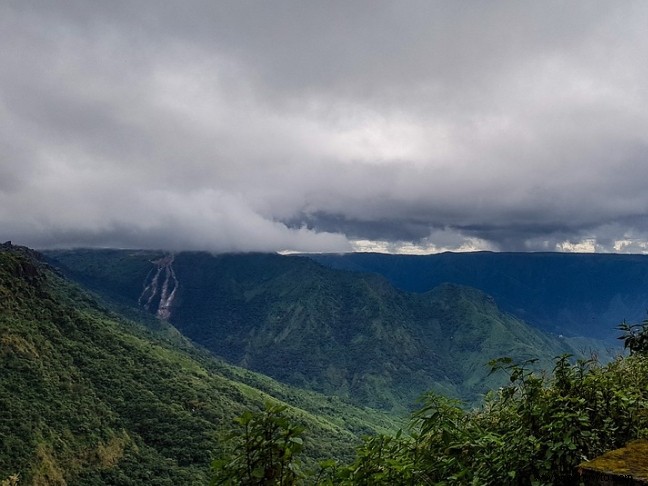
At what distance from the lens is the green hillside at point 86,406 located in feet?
359

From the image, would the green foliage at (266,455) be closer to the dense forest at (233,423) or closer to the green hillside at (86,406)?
the dense forest at (233,423)

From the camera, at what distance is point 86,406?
441ft

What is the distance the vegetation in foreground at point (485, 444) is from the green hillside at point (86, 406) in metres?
90.5

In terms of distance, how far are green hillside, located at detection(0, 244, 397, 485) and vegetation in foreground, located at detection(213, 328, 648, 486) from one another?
3562 inches

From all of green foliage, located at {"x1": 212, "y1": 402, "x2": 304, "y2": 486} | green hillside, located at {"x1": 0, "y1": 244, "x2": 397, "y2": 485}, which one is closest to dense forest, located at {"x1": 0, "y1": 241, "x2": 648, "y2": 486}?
green foliage, located at {"x1": 212, "y1": 402, "x2": 304, "y2": 486}

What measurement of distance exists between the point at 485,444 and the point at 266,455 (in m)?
3.67

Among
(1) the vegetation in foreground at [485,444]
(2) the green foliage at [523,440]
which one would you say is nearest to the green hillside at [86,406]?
(2) the green foliage at [523,440]

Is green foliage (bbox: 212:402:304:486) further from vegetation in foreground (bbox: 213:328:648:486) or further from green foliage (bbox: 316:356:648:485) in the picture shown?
green foliage (bbox: 316:356:648:485)

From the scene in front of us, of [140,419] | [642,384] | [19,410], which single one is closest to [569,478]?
[642,384]

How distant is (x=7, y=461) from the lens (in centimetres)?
9625

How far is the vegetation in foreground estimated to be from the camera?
234 inches

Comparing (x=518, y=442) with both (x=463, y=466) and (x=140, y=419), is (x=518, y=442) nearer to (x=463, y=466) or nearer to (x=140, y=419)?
(x=463, y=466)

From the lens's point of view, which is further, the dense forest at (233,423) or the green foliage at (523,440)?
the green foliage at (523,440)

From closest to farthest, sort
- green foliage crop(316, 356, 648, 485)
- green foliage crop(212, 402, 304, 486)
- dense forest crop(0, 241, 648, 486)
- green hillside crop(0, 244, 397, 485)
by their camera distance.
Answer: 1. green foliage crop(212, 402, 304, 486)
2. dense forest crop(0, 241, 648, 486)
3. green foliage crop(316, 356, 648, 485)
4. green hillside crop(0, 244, 397, 485)
